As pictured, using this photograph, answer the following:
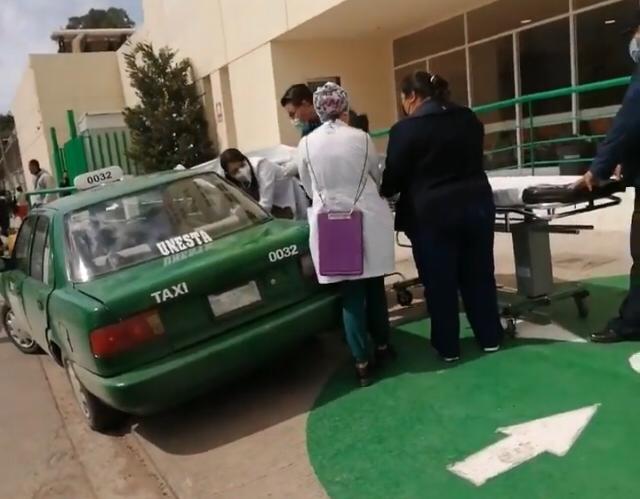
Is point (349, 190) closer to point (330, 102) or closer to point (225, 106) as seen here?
point (330, 102)

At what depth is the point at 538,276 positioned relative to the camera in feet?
14.7

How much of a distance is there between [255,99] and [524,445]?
12.9 meters

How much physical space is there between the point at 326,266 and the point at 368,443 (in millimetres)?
1070

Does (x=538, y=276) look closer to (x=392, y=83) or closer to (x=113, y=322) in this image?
(x=113, y=322)

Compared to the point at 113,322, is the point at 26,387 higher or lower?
lower

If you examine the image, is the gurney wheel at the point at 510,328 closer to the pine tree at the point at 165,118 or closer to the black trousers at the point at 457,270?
the black trousers at the point at 457,270

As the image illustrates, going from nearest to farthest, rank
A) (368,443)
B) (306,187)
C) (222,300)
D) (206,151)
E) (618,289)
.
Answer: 1. (368,443)
2. (222,300)
3. (306,187)
4. (618,289)
5. (206,151)

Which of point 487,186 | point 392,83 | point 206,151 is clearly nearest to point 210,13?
point 206,151

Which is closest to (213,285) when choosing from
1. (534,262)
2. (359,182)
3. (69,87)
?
(359,182)

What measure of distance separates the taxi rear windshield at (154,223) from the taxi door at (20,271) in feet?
3.29

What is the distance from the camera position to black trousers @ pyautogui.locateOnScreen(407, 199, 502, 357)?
153 inches

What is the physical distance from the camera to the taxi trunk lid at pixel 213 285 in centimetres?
357

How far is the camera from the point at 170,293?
11.7ft

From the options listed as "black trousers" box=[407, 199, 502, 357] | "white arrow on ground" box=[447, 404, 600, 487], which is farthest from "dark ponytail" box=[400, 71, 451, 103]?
"white arrow on ground" box=[447, 404, 600, 487]
